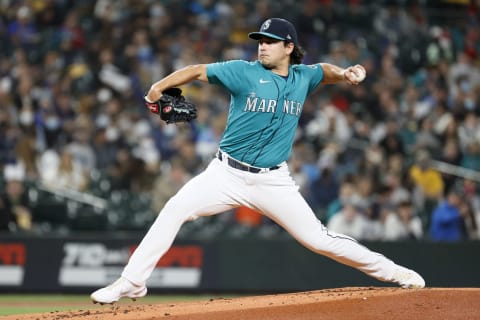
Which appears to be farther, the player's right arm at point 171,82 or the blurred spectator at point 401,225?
the blurred spectator at point 401,225

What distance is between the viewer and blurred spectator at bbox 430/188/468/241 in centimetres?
1267

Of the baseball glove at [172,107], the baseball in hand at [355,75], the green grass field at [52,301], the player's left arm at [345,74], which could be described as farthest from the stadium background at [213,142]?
the baseball glove at [172,107]

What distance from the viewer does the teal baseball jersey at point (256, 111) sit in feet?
21.9

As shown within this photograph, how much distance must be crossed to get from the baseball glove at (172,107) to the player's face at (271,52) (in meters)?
0.64

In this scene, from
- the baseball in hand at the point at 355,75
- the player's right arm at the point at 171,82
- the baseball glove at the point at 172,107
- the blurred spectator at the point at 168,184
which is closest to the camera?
the player's right arm at the point at 171,82

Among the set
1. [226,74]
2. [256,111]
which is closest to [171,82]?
[226,74]

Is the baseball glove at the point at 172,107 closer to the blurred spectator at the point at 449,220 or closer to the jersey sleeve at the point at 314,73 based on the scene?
the jersey sleeve at the point at 314,73

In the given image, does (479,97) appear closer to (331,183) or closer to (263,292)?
(331,183)

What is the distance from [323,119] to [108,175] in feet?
12.2

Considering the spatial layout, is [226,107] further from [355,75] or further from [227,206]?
[227,206]

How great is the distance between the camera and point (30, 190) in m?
12.9

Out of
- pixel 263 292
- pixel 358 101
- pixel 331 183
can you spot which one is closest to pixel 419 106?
pixel 358 101

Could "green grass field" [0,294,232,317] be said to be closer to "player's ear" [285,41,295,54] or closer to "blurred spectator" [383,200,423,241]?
"blurred spectator" [383,200,423,241]

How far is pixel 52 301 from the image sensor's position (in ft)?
38.1
